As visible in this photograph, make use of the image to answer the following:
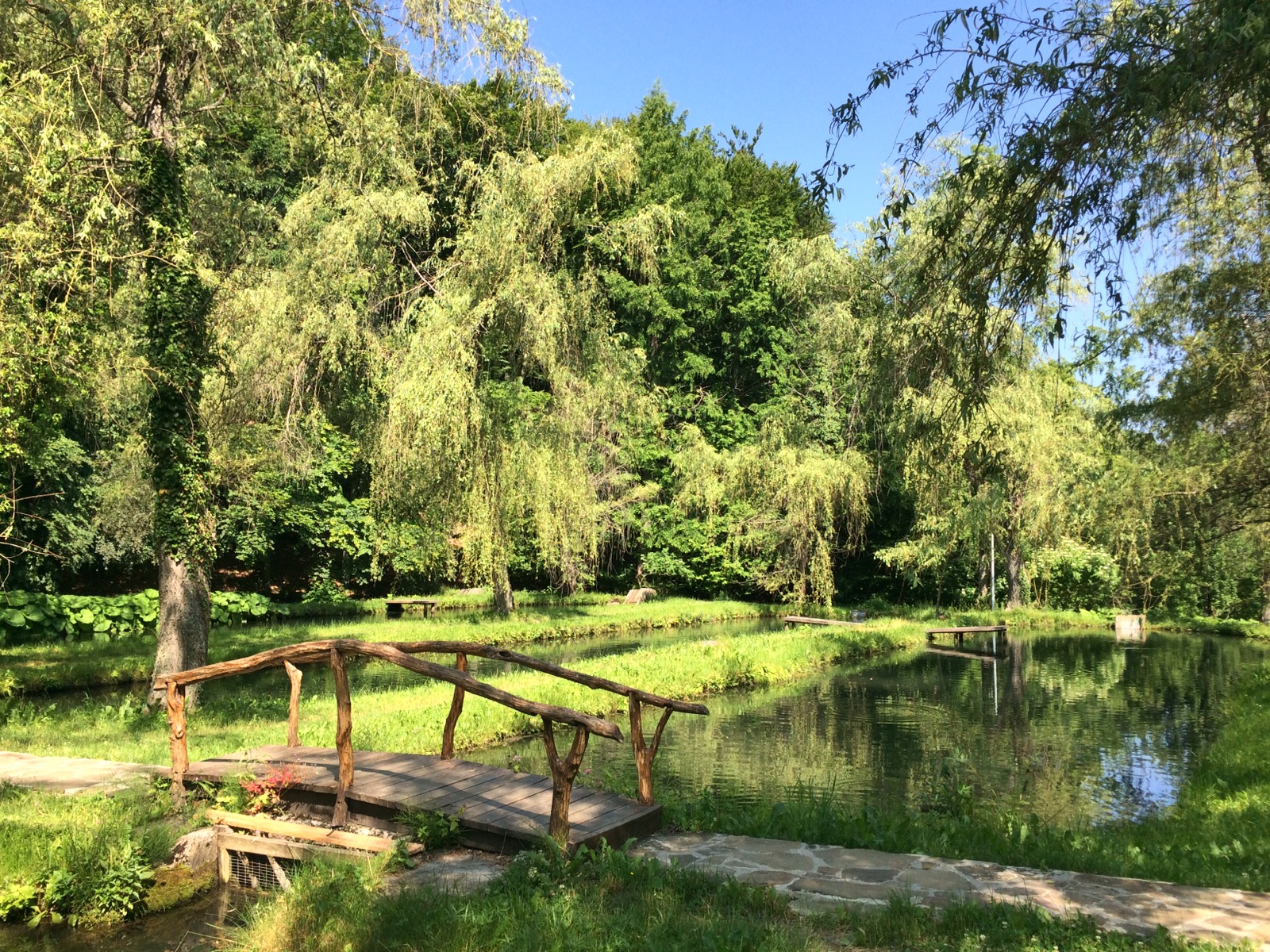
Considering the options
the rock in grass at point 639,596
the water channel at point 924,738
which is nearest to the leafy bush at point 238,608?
the water channel at point 924,738

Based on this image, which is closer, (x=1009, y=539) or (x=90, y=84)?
(x=90, y=84)

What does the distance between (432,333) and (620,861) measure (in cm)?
1331

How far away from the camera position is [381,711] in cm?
1206

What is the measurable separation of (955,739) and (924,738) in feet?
1.23

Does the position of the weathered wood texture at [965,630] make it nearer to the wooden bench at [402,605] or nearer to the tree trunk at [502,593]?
the tree trunk at [502,593]

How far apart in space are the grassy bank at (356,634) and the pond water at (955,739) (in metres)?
5.51

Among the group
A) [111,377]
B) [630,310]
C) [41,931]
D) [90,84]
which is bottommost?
[41,931]

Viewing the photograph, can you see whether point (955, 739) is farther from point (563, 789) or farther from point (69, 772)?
point (69, 772)

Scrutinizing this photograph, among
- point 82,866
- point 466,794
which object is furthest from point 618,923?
point 82,866

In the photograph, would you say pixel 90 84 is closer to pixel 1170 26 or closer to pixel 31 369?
pixel 31 369

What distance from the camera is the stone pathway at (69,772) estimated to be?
7.05m

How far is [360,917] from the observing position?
14.6ft

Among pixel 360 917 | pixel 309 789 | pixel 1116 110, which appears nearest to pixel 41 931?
pixel 309 789

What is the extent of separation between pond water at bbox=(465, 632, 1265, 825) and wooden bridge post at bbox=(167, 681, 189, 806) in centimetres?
330
